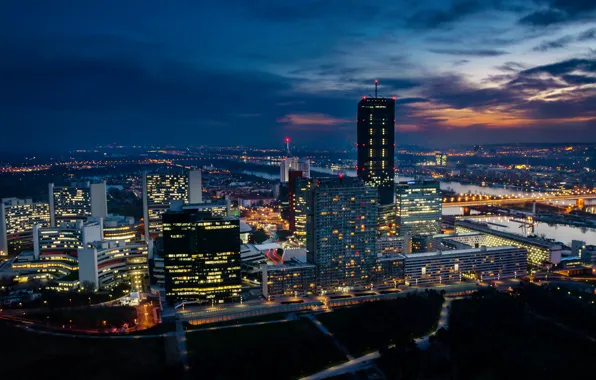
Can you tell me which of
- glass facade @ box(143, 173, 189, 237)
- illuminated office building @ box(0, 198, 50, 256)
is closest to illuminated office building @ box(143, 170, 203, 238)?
glass facade @ box(143, 173, 189, 237)

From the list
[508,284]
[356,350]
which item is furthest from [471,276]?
[356,350]

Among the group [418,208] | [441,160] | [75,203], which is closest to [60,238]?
[75,203]

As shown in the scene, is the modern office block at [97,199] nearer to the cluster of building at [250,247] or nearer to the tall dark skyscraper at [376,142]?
the cluster of building at [250,247]

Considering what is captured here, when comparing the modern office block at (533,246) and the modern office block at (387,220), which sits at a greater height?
the modern office block at (387,220)

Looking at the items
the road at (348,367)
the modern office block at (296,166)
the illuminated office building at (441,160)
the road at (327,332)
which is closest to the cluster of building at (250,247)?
the road at (327,332)

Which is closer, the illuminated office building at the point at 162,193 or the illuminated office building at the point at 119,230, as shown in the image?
the illuminated office building at the point at 119,230

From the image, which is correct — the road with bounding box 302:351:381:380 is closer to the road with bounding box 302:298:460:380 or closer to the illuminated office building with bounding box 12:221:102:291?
the road with bounding box 302:298:460:380

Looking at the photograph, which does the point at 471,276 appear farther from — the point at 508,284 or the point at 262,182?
the point at 262,182
